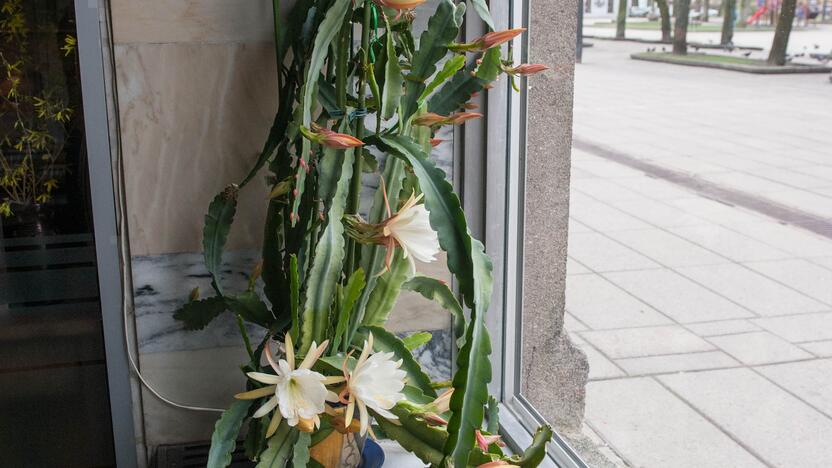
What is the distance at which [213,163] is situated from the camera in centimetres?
169

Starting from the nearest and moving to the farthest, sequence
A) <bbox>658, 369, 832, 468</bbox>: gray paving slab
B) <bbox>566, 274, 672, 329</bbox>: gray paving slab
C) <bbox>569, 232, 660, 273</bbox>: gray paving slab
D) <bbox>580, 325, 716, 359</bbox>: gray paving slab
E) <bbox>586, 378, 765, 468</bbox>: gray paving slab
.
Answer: <bbox>658, 369, 832, 468</bbox>: gray paving slab → <bbox>586, 378, 765, 468</bbox>: gray paving slab → <bbox>580, 325, 716, 359</bbox>: gray paving slab → <bbox>566, 274, 672, 329</bbox>: gray paving slab → <bbox>569, 232, 660, 273</bbox>: gray paving slab

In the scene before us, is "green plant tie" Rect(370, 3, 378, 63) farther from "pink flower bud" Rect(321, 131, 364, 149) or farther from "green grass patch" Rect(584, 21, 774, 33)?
"green grass patch" Rect(584, 21, 774, 33)

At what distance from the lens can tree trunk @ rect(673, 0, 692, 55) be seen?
4.83 feet

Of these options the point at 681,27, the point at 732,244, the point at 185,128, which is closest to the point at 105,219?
the point at 185,128

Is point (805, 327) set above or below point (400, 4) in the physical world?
below

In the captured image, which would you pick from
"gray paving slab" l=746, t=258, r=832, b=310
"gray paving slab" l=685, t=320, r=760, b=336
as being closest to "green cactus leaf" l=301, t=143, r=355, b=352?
"gray paving slab" l=746, t=258, r=832, b=310

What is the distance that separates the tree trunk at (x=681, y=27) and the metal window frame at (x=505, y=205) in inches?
13.4

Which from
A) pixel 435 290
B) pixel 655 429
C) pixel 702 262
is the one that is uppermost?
pixel 435 290

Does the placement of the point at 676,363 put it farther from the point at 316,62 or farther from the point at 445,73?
the point at 316,62

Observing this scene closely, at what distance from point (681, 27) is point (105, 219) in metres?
1.14

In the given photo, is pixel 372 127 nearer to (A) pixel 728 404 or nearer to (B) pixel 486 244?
(B) pixel 486 244

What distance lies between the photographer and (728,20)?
1.39 m

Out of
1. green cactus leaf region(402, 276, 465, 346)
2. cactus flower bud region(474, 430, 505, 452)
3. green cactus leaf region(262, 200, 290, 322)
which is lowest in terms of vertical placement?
cactus flower bud region(474, 430, 505, 452)

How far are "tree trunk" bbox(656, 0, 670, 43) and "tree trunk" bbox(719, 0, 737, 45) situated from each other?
0.14 meters
